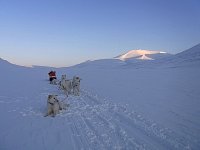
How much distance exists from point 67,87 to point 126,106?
533 centimetres

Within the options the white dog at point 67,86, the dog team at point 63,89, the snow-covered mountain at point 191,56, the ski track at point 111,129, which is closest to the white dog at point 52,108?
the dog team at point 63,89

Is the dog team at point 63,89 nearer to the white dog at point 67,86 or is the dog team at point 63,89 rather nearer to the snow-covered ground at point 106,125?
the white dog at point 67,86

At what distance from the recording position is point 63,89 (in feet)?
54.6

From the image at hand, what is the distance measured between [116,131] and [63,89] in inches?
346

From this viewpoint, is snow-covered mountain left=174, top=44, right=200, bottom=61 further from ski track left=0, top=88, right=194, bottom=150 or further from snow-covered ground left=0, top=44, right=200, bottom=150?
ski track left=0, top=88, right=194, bottom=150

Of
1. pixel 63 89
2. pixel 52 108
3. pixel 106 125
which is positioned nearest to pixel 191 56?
pixel 63 89

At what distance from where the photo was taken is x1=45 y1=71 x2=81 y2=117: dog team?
1085 cm

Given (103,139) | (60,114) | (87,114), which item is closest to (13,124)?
(60,114)

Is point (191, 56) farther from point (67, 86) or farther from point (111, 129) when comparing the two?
point (111, 129)

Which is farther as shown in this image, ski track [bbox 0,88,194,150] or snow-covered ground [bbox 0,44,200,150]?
snow-covered ground [bbox 0,44,200,150]

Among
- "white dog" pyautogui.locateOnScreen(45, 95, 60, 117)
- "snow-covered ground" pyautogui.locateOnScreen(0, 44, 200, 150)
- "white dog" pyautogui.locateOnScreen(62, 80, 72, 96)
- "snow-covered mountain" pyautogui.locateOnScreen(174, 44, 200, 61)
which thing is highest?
"snow-covered mountain" pyautogui.locateOnScreen(174, 44, 200, 61)

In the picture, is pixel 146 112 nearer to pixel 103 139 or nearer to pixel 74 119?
pixel 74 119

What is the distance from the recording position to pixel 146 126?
8859 mm

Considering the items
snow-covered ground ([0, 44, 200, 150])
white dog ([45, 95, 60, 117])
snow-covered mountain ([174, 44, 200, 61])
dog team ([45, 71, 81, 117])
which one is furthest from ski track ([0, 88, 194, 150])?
snow-covered mountain ([174, 44, 200, 61])
